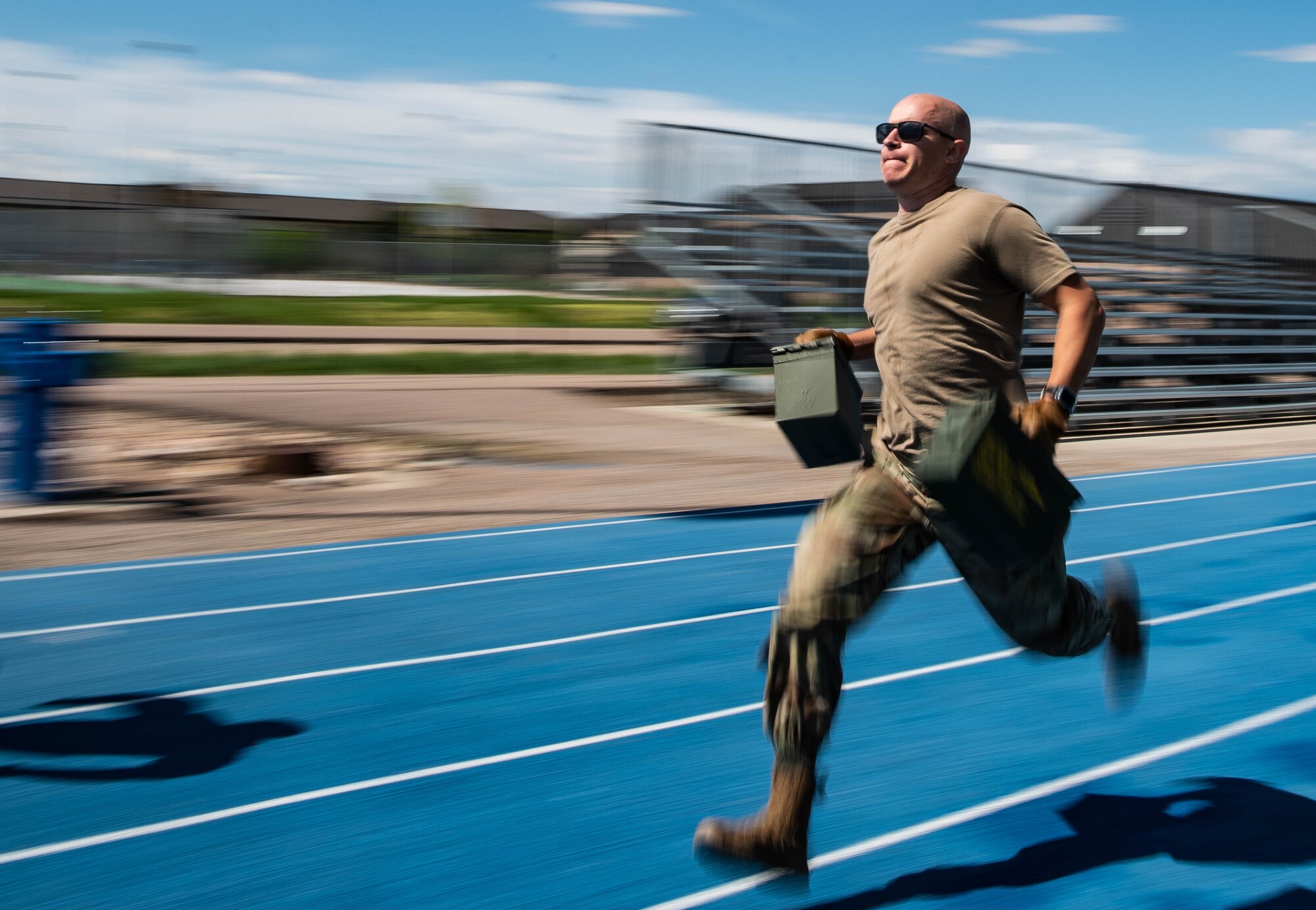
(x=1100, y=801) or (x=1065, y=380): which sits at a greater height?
(x=1065, y=380)

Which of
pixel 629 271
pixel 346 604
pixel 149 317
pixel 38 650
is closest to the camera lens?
pixel 38 650

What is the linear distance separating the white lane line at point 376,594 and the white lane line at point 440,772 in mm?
2453

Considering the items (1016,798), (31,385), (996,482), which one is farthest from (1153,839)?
(31,385)

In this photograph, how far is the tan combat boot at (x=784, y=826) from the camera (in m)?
3.28

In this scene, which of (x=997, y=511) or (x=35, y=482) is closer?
(x=997, y=511)

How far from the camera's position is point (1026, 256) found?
3.21 metres

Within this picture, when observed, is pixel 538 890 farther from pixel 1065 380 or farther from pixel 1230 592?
pixel 1230 592

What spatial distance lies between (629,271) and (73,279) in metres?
16.4

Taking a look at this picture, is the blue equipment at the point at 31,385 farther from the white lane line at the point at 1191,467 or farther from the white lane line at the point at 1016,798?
the white lane line at the point at 1191,467

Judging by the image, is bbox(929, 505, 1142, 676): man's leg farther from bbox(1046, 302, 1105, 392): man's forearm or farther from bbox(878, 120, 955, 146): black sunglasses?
bbox(878, 120, 955, 146): black sunglasses

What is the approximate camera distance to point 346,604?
21.6ft

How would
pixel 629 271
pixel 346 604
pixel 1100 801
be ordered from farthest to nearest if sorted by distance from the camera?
pixel 629 271 → pixel 346 604 → pixel 1100 801

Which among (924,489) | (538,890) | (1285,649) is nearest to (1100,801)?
(924,489)

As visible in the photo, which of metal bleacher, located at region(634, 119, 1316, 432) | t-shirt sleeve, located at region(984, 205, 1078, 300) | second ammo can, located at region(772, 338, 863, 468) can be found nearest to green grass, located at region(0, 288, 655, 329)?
metal bleacher, located at region(634, 119, 1316, 432)
